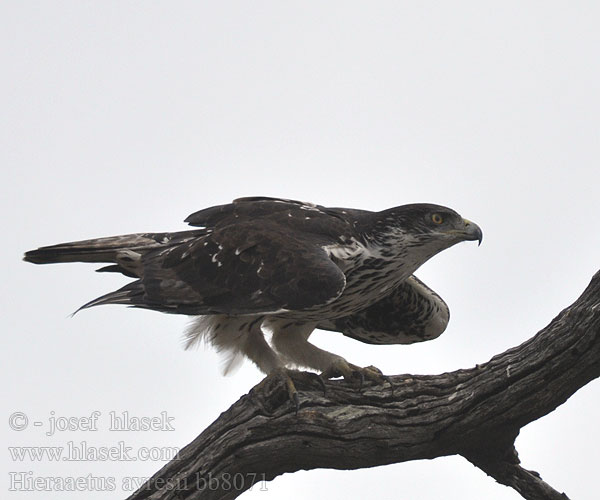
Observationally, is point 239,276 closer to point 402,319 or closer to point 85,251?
point 85,251

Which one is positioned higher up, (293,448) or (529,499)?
(293,448)

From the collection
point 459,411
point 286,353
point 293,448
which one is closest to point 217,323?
point 286,353

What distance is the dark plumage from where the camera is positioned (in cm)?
654

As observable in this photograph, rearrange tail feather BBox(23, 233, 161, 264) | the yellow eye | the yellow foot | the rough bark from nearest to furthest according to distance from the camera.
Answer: the rough bark → the yellow foot → the yellow eye → tail feather BBox(23, 233, 161, 264)

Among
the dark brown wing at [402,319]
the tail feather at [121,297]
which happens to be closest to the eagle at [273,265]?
the tail feather at [121,297]

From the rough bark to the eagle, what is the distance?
433 mm

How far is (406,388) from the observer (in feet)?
20.1

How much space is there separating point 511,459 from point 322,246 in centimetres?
208

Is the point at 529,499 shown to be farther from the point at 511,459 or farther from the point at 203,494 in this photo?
the point at 203,494

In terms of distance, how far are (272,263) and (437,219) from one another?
1410 millimetres

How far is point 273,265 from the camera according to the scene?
6.64 meters

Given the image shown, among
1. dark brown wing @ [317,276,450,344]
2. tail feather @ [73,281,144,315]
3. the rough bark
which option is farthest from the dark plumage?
dark brown wing @ [317,276,450,344]

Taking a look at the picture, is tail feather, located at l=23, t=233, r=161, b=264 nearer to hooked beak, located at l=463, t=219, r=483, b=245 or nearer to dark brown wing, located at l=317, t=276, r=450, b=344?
dark brown wing, located at l=317, t=276, r=450, b=344

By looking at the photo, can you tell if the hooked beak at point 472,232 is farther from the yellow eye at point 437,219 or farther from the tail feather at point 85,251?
the tail feather at point 85,251
